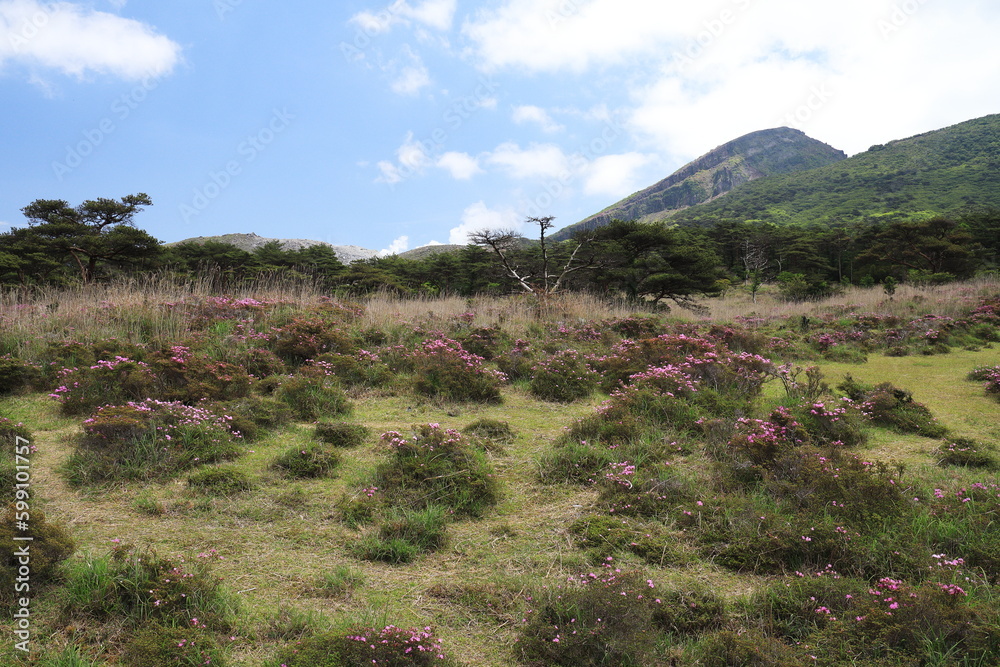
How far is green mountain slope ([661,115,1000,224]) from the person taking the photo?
65625 mm

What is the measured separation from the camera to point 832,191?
84000 mm

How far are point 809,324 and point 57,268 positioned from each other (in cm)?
3470

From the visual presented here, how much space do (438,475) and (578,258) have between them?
22.6 meters

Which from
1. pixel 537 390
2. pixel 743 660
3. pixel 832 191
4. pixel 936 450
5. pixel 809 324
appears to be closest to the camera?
pixel 743 660

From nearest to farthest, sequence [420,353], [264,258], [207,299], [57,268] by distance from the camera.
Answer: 1. [420,353]
2. [207,299]
3. [57,268]
4. [264,258]

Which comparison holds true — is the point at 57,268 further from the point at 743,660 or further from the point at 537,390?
the point at 743,660

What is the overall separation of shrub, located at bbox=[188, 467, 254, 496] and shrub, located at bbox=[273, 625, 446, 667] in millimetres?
1997

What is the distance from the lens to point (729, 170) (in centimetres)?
15925

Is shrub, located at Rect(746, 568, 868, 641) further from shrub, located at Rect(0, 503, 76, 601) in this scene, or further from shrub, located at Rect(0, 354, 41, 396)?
shrub, located at Rect(0, 354, 41, 396)

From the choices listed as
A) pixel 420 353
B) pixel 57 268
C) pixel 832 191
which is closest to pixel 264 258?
pixel 57 268

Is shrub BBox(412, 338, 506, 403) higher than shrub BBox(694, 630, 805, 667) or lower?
higher

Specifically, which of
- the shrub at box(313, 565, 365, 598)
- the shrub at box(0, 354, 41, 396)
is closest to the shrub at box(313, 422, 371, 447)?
the shrub at box(313, 565, 365, 598)

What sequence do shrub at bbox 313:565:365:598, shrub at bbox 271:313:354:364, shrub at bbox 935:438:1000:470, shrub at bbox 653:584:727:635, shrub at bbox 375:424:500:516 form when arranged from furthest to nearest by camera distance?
shrub at bbox 271:313:354:364 → shrub at bbox 935:438:1000:470 → shrub at bbox 375:424:500:516 → shrub at bbox 313:565:365:598 → shrub at bbox 653:584:727:635

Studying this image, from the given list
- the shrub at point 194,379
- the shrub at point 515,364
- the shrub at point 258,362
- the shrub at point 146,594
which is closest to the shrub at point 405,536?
the shrub at point 146,594
